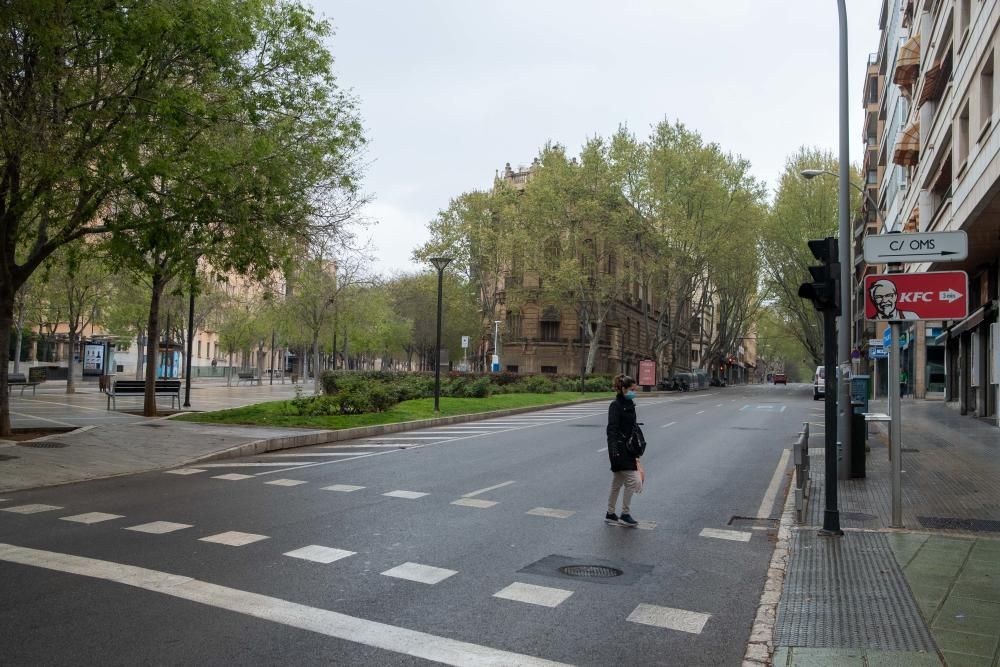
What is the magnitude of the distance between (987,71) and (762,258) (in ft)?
138

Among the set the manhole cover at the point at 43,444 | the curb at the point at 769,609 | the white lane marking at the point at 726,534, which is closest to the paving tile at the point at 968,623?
the curb at the point at 769,609

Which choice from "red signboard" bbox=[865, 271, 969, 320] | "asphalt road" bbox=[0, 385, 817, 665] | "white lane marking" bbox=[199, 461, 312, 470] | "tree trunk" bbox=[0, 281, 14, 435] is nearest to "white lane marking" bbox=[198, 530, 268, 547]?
"asphalt road" bbox=[0, 385, 817, 665]

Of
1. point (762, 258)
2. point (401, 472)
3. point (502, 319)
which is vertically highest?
point (762, 258)

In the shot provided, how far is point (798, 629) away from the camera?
4941 millimetres

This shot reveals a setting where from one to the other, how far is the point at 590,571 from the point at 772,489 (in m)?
5.60

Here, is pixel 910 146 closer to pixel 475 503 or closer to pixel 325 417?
pixel 325 417

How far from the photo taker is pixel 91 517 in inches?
331

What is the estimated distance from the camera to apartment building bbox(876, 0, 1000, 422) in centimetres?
1672

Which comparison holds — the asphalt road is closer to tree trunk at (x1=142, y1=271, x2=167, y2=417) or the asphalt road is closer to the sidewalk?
the sidewalk

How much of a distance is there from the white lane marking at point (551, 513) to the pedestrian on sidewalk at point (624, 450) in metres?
0.53

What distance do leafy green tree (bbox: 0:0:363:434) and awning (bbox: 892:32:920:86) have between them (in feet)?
74.2

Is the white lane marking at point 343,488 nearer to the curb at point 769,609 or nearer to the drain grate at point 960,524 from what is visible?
the curb at point 769,609

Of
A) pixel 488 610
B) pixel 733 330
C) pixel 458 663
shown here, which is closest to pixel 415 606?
pixel 488 610

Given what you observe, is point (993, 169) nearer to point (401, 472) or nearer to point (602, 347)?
point (401, 472)
